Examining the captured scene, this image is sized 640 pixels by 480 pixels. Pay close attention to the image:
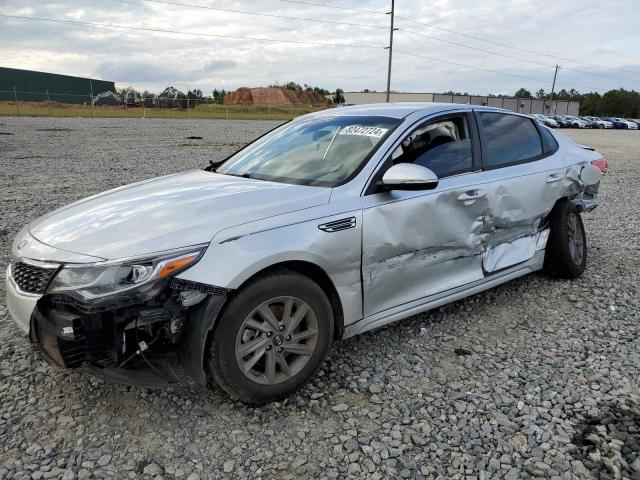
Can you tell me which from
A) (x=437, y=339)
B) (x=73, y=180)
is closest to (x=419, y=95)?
(x=73, y=180)

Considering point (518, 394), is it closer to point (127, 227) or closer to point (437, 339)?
point (437, 339)

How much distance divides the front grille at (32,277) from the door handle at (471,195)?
2.60 meters

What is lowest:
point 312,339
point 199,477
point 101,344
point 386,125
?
point 199,477

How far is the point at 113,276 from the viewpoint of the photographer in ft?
7.89

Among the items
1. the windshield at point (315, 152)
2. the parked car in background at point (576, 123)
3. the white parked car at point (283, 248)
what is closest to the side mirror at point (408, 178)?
the white parked car at point (283, 248)

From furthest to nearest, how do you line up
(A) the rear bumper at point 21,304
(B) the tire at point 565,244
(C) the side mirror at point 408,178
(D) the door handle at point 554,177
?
(B) the tire at point 565,244
(D) the door handle at point 554,177
(C) the side mirror at point 408,178
(A) the rear bumper at point 21,304

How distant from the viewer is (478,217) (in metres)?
3.75

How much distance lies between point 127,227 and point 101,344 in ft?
2.07

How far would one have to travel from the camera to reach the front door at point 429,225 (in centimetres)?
313

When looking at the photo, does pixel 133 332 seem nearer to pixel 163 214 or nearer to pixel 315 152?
pixel 163 214

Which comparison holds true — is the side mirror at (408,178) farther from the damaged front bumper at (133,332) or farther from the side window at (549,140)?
the side window at (549,140)

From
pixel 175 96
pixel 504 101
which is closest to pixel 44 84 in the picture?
pixel 175 96

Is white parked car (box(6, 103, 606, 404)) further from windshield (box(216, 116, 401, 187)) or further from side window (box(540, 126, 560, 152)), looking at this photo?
side window (box(540, 126, 560, 152))

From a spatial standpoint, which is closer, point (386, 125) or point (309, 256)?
point (309, 256)
